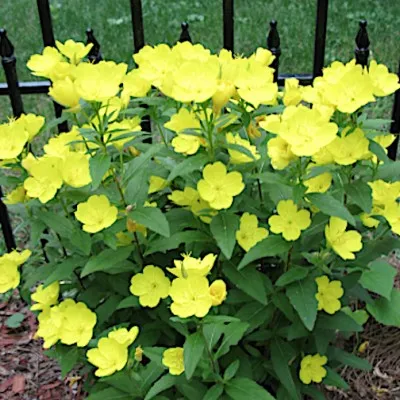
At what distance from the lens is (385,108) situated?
4.08m

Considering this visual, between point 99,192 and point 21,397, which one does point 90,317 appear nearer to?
point 99,192

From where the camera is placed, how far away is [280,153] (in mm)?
1599

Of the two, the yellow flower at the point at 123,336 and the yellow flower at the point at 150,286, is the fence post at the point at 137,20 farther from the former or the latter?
the yellow flower at the point at 123,336

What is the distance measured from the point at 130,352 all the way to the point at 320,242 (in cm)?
57

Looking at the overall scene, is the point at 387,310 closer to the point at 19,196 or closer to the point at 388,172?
the point at 388,172

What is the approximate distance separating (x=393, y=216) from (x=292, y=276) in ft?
0.96

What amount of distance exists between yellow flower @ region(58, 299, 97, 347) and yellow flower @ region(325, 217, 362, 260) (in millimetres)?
656

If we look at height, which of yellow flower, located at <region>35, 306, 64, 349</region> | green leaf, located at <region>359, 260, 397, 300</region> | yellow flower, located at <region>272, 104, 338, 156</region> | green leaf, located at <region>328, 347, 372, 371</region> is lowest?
green leaf, located at <region>328, 347, 372, 371</region>

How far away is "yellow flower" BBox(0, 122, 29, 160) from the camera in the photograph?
1.70 metres

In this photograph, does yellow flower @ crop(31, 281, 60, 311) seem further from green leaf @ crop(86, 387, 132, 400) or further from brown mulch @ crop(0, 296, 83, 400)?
brown mulch @ crop(0, 296, 83, 400)

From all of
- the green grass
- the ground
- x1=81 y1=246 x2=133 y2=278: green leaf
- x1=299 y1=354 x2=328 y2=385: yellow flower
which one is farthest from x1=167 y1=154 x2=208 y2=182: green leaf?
the green grass

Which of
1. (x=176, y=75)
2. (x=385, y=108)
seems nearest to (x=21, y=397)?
(x=176, y=75)

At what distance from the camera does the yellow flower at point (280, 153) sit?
1591 millimetres

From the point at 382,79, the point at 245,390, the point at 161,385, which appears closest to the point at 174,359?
the point at 161,385
